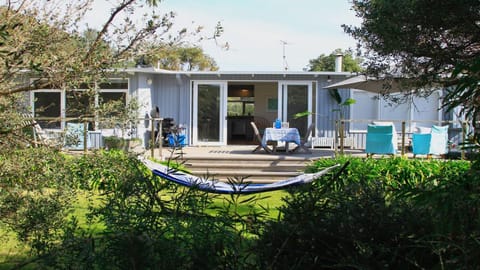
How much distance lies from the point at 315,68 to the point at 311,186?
39.0 m

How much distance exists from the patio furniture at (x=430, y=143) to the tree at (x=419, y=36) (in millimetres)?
4402

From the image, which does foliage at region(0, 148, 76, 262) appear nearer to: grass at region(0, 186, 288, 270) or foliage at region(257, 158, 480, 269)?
grass at region(0, 186, 288, 270)

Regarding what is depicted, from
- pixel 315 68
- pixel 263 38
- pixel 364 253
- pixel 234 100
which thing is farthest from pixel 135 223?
pixel 315 68

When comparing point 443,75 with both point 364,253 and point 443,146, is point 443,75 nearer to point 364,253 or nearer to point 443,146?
point 364,253

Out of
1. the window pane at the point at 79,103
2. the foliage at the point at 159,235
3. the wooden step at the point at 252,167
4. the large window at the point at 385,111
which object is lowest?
the wooden step at the point at 252,167

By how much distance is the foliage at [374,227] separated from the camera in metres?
1.85

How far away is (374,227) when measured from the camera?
6.99 ft

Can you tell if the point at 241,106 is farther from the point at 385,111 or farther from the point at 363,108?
the point at 385,111

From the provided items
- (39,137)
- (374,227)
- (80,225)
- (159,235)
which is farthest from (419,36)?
(80,225)

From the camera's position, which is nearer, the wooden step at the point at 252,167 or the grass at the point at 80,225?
the grass at the point at 80,225

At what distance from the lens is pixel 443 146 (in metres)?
10.9

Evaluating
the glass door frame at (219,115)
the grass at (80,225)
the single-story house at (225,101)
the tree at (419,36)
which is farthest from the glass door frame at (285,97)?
the tree at (419,36)

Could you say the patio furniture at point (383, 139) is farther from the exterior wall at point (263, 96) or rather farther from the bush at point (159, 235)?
the bush at point (159, 235)

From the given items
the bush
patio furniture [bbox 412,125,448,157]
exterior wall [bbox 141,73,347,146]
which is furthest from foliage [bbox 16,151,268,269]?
exterior wall [bbox 141,73,347,146]
